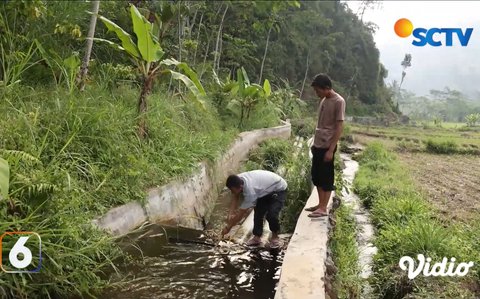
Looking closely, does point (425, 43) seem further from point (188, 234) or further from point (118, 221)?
point (118, 221)

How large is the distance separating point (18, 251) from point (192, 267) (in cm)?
187

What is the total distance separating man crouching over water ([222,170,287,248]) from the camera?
5.16 m

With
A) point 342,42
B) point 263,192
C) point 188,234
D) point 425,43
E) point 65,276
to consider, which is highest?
point 342,42

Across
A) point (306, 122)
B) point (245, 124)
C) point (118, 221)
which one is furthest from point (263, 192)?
point (306, 122)

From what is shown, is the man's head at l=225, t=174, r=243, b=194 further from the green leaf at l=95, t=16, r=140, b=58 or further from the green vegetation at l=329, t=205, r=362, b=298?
the green leaf at l=95, t=16, r=140, b=58

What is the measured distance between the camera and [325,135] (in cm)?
530

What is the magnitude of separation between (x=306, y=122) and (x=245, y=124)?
8.84 meters

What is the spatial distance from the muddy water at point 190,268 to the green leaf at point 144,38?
2.48m

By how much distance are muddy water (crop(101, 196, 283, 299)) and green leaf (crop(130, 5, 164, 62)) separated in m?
2.48

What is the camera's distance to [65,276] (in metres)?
3.15

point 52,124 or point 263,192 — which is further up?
point 52,124

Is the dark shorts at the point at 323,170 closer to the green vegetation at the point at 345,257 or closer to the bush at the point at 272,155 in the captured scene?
the green vegetation at the point at 345,257
